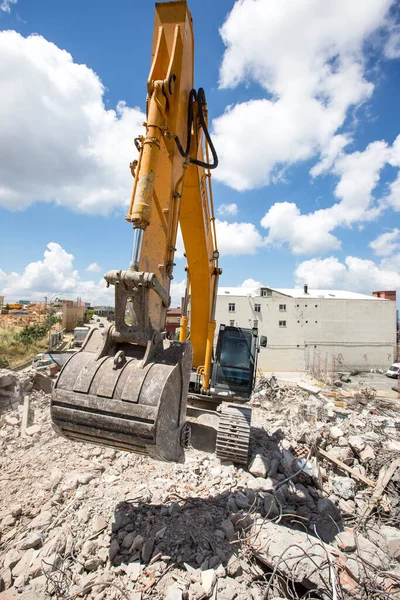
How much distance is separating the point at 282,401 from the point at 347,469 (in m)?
6.72

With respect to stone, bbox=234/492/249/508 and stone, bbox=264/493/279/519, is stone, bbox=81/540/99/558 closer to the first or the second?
stone, bbox=234/492/249/508

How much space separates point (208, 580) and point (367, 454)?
463 centimetres

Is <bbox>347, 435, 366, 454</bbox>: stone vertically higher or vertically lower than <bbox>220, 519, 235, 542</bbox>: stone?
higher

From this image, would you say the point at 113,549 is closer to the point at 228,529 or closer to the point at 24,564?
the point at 24,564

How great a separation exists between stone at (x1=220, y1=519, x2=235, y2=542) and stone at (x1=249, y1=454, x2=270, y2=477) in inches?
52.7

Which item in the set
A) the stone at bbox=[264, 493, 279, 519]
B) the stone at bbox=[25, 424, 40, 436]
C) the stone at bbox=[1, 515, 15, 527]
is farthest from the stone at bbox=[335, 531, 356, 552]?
the stone at bbox=[25, 424, 40, 436]

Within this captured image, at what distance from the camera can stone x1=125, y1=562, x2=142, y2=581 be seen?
332 centimetres

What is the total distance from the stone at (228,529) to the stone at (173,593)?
0.93 meters

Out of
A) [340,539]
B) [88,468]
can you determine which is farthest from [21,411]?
[340,539]

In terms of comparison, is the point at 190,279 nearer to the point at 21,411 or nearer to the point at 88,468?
the point at 88,468

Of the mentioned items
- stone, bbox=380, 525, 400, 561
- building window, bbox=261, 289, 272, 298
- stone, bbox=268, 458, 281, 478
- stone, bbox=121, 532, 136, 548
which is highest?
building window, bbox=261, 289, 272, 298

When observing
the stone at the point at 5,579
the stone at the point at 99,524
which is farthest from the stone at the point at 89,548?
the stone at the point at 5,579

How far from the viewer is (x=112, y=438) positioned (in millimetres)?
2777

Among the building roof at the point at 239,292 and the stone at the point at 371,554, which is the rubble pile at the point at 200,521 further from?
the building roof at the point at 239,292
